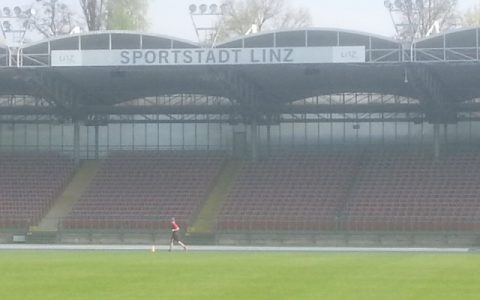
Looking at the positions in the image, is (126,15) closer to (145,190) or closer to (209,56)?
(145,190)

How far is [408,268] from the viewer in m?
37.6

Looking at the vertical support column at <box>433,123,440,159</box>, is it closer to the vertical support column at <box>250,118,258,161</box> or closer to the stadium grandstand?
the stadium grandstand

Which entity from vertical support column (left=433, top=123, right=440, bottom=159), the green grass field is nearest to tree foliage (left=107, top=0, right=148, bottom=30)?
vertical support column (left=433, top=123, right=440, bottom=159)

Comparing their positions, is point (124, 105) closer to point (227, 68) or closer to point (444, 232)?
point (227, 68)

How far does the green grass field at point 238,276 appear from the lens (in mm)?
27688

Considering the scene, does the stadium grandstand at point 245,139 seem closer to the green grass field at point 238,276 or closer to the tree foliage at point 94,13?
the green grass field at point 238,276

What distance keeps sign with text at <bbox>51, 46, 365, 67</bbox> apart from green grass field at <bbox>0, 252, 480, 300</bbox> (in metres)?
12.5

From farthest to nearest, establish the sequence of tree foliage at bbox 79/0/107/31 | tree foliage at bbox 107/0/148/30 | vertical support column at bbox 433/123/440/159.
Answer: tree foliage at bbox 107/0/148/30 < tree foliage at bbox 79/0/107/31 < vertical support column at bbox 433/123/440/159

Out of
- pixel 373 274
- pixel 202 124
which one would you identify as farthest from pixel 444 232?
pixel 373 274

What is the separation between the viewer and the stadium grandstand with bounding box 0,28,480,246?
5809 centimetres

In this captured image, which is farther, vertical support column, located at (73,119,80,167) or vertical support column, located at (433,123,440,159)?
vertical support column, located at (73,119,80,167)

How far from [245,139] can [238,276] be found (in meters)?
37.8

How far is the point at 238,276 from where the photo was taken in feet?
111

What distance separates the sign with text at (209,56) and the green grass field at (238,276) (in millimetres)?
12508
